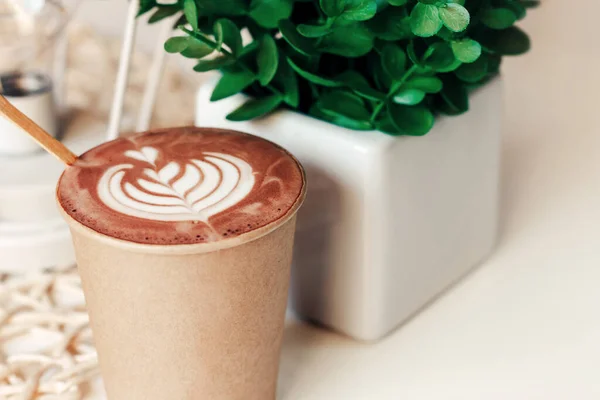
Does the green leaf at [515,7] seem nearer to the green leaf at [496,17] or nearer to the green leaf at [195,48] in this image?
the green leaf at [496,17]

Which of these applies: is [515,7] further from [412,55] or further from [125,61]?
[125,61]

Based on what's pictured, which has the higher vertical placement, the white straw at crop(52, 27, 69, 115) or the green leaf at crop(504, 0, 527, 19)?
the green leaf at crop(504, 0, 527, 19)

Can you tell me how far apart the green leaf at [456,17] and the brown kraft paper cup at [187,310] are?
0.10 m

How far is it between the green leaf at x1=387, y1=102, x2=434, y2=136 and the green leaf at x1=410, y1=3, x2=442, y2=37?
0.06 m

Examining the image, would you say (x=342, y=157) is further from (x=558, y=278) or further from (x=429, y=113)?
(x=558, y=278)

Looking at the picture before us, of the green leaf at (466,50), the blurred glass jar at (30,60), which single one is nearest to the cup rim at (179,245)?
the green leaf at (466,50)

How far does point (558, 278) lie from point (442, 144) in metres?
0.12

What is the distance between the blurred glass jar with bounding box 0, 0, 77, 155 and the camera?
53cm

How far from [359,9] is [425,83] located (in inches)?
2.3

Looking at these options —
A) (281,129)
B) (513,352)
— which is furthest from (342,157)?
(513,352)

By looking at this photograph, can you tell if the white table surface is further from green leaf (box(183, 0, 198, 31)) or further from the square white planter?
green leaf (box(183, 0, 198, 31))

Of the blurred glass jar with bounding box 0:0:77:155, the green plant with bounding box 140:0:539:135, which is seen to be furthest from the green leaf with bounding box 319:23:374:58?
the blurred glass jar with bounding box 0:0:77:155

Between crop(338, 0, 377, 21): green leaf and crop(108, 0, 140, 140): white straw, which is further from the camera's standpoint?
crop(108, 0, 140, 140): white straw

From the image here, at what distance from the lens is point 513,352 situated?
0.44 m
